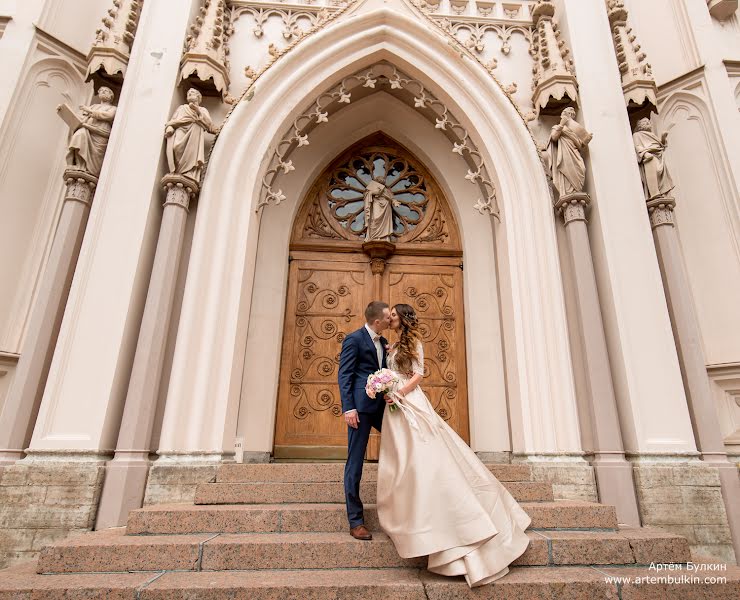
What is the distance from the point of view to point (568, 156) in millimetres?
5176

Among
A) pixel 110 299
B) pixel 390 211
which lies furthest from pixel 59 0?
pixel 390 211

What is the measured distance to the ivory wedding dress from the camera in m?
2.52

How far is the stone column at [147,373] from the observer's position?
155 inches

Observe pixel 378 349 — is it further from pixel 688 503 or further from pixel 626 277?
pixel 688 503

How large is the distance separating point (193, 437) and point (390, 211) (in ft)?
13.6

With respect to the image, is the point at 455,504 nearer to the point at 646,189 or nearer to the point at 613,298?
the point at 613,298

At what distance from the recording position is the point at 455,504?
2586 mm

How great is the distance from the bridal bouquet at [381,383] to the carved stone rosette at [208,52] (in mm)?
4406

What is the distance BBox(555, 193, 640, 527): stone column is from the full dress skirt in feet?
5.61

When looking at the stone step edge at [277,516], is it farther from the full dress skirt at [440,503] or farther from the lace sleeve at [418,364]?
the lace sleeve at [418,364]

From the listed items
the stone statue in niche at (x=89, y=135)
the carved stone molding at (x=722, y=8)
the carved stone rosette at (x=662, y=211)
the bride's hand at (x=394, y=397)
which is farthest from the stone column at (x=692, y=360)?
the stone statue in niche at (x=89, y=135)

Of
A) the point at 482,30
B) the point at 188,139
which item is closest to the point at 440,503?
the point at 188,139

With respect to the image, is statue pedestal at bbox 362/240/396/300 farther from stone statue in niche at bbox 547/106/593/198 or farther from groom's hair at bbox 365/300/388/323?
groom's hair at bbox 365/300/388/323

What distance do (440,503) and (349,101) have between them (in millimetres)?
5378
